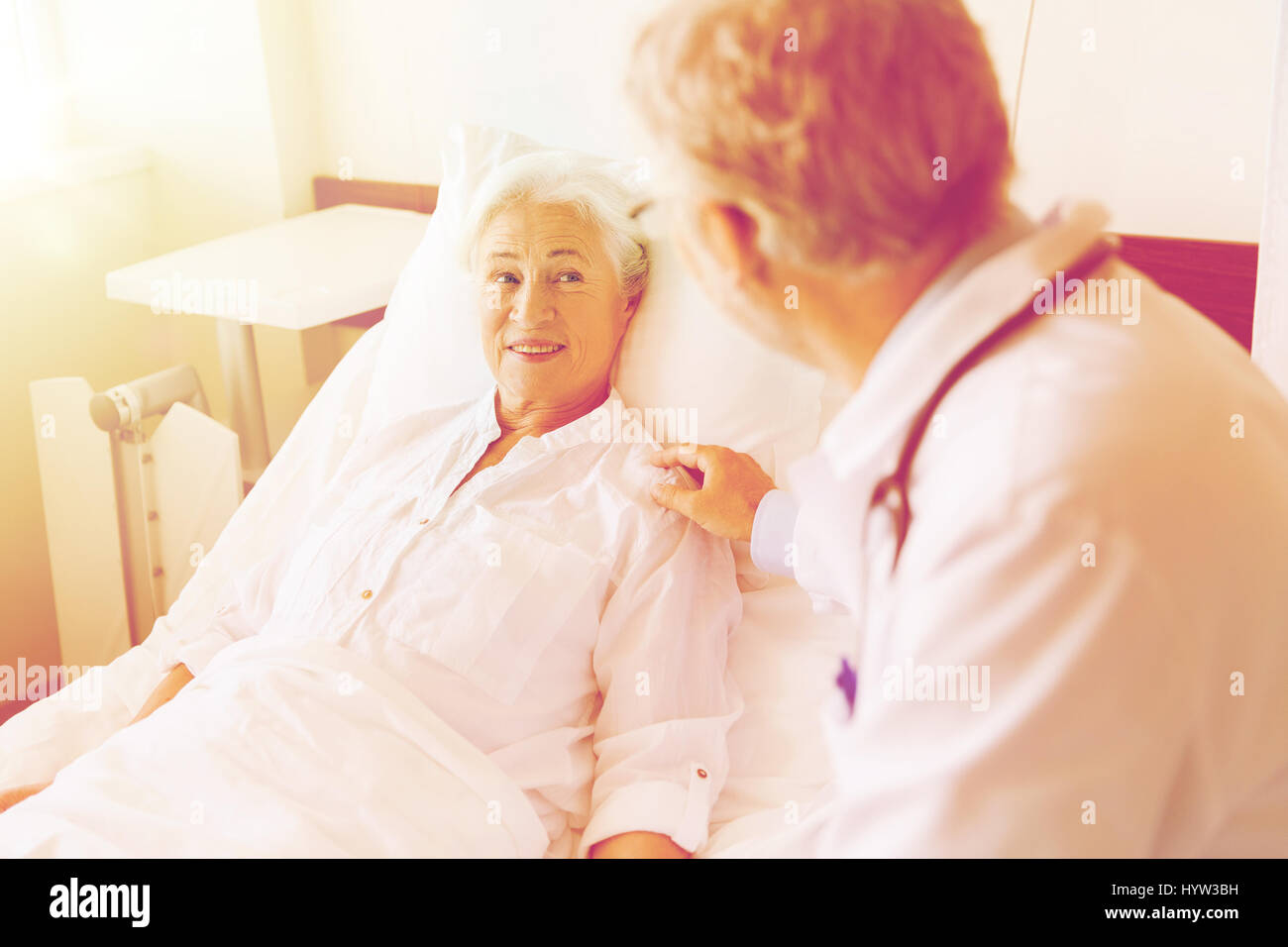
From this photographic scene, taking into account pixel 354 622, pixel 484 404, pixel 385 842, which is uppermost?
pixel 484 404

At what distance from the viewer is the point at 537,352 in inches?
59.1

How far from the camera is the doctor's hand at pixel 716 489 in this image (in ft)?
4.55

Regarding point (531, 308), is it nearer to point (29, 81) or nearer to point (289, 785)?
point (289, 785)

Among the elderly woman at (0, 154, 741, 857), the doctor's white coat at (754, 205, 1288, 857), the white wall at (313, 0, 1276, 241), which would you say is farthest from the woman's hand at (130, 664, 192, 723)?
the doctor's white coat at (754, 205, 1288, 857)

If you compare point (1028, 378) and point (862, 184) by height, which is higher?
point (862, 184)

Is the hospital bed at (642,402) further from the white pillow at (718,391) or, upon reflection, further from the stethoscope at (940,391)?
the stethoscope at (940,391)

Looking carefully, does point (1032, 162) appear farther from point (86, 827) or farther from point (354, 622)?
point (86, 827)

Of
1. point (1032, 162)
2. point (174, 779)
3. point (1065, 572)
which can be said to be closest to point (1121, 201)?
point (1032, 162)

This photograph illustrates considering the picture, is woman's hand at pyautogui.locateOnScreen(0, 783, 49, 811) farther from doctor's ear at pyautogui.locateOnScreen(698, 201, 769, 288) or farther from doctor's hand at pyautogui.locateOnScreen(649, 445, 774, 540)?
doctor's ear at pyautogui.locateOnScreen(698, 201, 769, 288)

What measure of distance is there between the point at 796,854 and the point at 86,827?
2.31 feet

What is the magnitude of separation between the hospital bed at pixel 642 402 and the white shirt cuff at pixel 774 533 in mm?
143

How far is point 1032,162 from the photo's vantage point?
165cm

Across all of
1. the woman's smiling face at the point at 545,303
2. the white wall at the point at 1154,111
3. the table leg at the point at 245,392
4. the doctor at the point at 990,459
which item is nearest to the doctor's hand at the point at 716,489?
the woman's smiling face at the point at 545,303

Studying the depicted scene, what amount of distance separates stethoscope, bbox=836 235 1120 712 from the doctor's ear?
14cm
